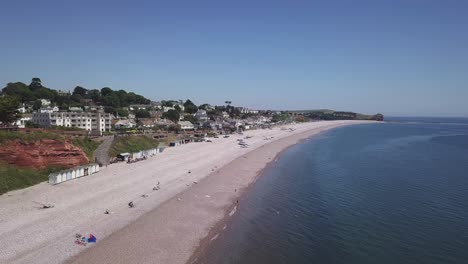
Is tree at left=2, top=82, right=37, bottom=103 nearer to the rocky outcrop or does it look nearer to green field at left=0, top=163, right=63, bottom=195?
the rocky outcrop

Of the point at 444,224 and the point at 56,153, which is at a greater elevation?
the point at 56,153

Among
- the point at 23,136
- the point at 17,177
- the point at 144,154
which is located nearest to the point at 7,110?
the point at 23,136

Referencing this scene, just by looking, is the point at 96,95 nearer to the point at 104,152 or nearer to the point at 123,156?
the point at 104,152

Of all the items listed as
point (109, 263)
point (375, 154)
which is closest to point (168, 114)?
point (375, 154)

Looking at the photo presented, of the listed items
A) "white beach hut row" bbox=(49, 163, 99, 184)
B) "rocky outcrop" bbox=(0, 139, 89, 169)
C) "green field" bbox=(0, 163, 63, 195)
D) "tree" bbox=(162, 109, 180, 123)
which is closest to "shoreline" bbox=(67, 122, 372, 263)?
"white beach hut row" bbox=(49, 163, 99, 184)

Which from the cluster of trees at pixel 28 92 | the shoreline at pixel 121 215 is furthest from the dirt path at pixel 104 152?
the cluster of trees at pixel 28 92

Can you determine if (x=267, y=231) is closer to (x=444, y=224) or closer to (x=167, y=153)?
(x=444, y=224)

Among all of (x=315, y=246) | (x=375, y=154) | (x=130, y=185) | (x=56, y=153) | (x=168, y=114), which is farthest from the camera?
(x=168, y=114)
